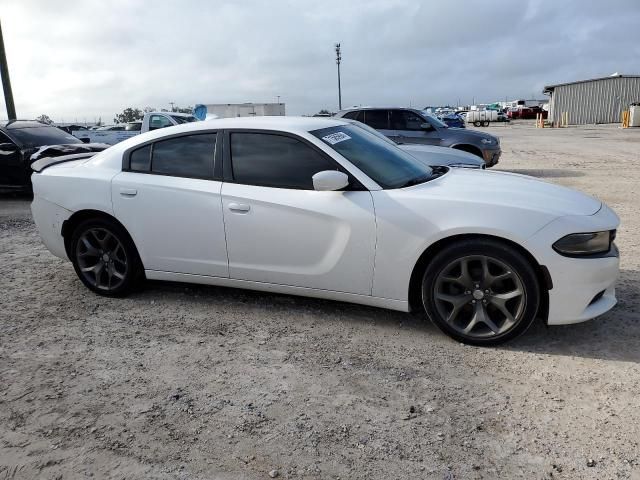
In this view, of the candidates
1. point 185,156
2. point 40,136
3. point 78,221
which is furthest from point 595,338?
point 40,136

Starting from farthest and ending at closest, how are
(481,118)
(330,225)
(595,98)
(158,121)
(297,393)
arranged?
1. (481,118)
2. (595,98)
3. (158,121)
4. (330,225)
5. (297,393)

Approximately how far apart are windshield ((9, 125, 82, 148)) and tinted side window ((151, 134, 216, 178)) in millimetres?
6790

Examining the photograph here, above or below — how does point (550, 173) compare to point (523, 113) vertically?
below

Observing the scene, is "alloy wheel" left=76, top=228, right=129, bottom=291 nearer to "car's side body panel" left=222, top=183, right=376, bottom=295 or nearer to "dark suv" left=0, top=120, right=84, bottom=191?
"car's side body panel" left=222, top=183, right=376, bottom=295

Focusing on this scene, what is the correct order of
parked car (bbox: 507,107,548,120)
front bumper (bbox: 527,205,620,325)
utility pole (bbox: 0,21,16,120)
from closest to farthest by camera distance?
front bumper (bbox: 527,205,620,325) < utility pole (bbox: 0,21,16,120) < parked car (bbox: 507,107,548,120)

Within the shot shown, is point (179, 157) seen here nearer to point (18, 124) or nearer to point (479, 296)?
point (479, 296)

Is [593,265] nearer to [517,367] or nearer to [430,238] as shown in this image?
[517,367]

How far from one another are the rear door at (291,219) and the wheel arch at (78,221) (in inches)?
41.1

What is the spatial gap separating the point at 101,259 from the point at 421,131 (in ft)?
27.5

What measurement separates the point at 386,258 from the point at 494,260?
70 centimetres

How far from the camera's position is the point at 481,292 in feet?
11.6

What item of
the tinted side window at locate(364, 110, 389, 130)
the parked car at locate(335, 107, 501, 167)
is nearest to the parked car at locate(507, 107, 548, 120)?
the parked car at locate(335, 107, 501, 167)

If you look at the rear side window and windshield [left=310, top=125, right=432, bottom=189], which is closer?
windshield [left=310, top=125, right=432, bottom=189]

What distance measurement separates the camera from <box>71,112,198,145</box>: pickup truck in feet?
51.4
